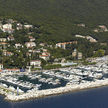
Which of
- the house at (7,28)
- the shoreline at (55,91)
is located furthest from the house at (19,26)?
the shoreline at (55,91)

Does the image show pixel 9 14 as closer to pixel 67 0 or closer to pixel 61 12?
pixel 61 12

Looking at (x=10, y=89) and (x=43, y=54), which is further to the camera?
(x=43, y=54)

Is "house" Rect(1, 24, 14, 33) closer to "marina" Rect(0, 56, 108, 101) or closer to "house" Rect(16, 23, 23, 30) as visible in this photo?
"house" Rect(16, 23, 23, 30)

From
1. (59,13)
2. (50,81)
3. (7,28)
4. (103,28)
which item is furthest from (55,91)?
(59,13)

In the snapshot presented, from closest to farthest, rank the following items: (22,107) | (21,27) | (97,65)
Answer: (22,107) < (97,65) < (21,27)

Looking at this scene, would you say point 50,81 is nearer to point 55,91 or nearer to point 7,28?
point 55,91

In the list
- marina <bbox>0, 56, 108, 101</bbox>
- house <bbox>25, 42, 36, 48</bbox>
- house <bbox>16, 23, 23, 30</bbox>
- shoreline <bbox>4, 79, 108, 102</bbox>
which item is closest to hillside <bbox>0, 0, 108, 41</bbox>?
house <bbox>16, 23, 23, 30</bbox>

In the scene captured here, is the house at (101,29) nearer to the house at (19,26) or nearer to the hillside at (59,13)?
the hillside at (59,13)

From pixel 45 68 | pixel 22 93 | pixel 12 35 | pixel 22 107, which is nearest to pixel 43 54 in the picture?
pixel 45 68
